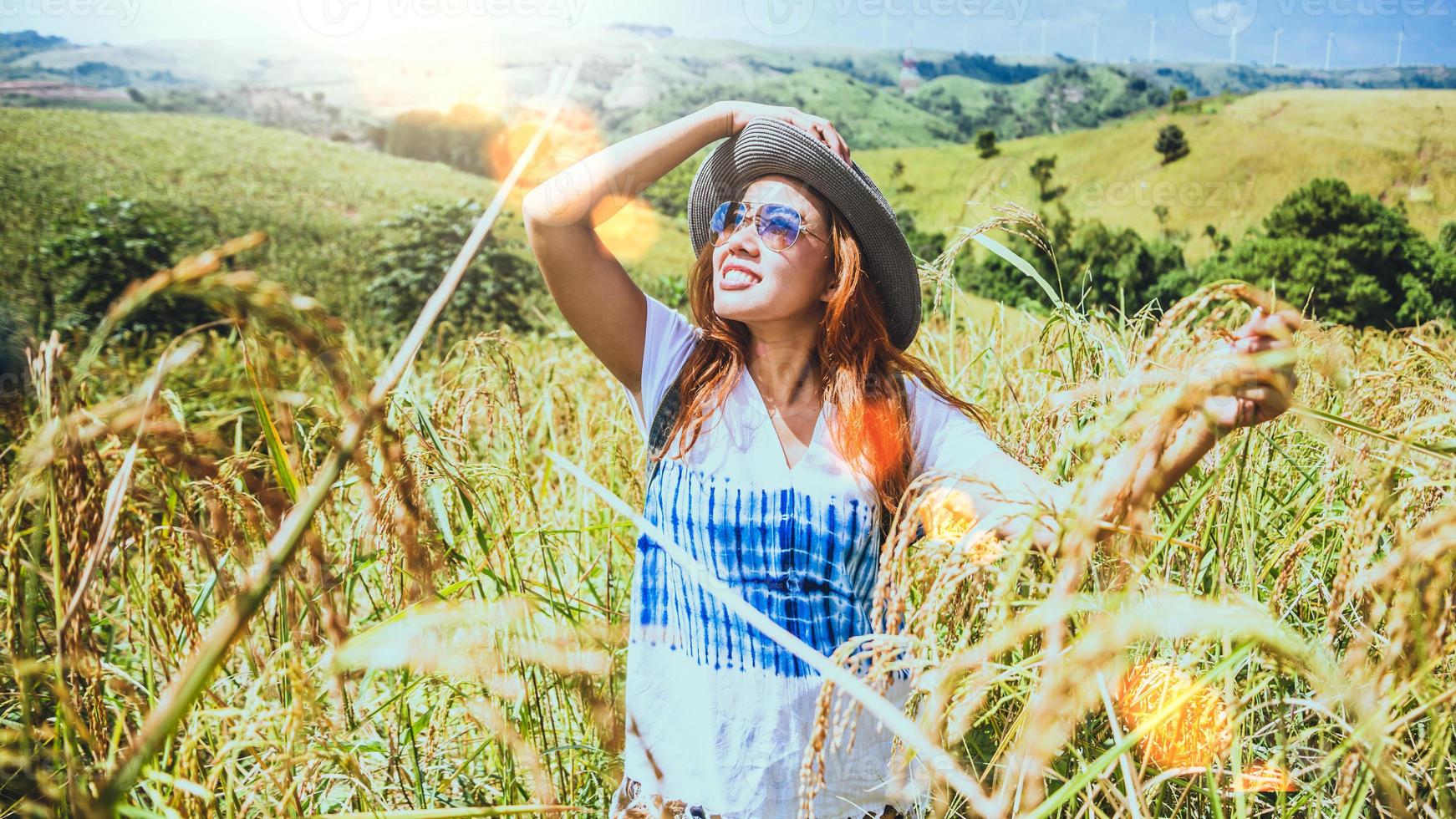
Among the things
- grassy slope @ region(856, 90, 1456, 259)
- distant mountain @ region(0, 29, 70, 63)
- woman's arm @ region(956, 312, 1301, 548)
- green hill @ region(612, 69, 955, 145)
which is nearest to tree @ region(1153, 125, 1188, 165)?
grassy slope @ region(856, 90, 1456, 259)

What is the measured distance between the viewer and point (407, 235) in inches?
489

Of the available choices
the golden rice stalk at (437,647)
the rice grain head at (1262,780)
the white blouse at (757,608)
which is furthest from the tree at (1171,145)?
the golden rice stalk at (437,647)

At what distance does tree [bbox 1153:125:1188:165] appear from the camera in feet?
154

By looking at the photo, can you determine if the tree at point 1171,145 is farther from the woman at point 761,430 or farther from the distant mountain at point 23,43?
the distant mountain at point 23,43

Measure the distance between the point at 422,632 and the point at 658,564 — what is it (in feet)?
3.15

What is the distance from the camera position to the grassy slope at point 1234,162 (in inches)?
1497

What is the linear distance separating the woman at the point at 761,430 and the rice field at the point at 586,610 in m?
0.13

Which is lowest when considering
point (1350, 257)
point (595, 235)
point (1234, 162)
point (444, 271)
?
point (1350, 257)

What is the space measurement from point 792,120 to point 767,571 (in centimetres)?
100

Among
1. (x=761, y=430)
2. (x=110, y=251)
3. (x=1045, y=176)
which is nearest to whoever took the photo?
(x=761, y=430)

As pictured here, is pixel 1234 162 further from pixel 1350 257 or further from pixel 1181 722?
pixel 1181 722

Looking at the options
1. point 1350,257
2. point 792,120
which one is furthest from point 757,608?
point 1350,257

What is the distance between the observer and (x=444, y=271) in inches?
464

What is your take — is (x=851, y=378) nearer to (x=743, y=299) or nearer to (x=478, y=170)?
(x=743, y=299)
